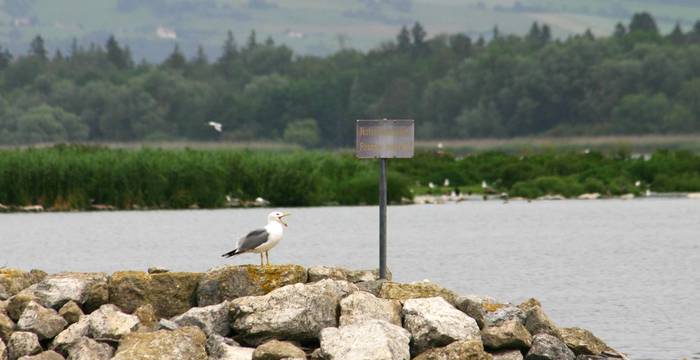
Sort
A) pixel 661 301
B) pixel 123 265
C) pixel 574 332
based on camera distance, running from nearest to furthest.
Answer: pixel 574 332 < pixel 661 301 < pixel 123 265

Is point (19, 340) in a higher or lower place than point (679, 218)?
higher

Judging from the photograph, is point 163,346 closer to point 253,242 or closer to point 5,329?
point 5,329

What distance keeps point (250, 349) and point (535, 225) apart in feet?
88.4

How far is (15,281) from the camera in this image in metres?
17.0

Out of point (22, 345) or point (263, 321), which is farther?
point (263, 321)

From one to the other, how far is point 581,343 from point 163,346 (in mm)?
4084

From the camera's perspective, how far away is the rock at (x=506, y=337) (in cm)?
1569

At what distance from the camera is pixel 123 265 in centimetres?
2967

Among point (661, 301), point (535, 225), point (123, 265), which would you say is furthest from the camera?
point (535, 225)

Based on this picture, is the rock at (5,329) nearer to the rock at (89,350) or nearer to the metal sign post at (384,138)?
the rock at (89,350)

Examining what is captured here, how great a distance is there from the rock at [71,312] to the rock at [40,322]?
0.13 meters

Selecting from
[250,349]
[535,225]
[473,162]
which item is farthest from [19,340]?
[473,162]

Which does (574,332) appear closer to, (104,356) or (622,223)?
(104,356)

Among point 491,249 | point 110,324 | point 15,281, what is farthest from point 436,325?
point 491,249
